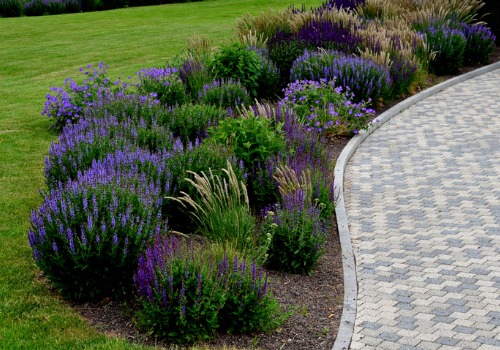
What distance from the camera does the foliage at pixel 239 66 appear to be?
43.0ft

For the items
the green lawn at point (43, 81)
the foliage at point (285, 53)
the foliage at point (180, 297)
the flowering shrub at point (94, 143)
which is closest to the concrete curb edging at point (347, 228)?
the foliage at point (180, 297)

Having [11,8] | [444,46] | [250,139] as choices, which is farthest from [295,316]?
[11,8]

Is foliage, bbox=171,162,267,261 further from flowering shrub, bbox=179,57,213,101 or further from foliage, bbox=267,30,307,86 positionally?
foliage, bbox=267,30,307,86

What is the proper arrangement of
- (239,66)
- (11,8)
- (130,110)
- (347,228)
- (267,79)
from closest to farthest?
1. (347,228)
2. (130,110)
3. (239,66)
4. (267,79)
5. (11,8)

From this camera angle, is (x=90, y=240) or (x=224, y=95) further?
(x=224, y=95)

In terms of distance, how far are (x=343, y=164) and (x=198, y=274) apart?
A: 16.4 ft

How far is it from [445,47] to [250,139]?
8.95 meters

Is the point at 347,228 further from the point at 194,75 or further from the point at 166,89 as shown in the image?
the point at 194,75

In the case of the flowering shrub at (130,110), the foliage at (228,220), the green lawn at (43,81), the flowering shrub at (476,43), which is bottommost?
the flowering shrub at (476,43)

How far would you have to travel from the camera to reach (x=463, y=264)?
7.37m

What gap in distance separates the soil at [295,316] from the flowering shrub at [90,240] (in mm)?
191

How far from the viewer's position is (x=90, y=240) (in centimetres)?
618

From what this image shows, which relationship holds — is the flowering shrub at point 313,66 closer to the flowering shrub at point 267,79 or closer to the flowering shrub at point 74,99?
the flowering shrub at point 267,79

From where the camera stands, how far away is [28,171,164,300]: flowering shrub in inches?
245
